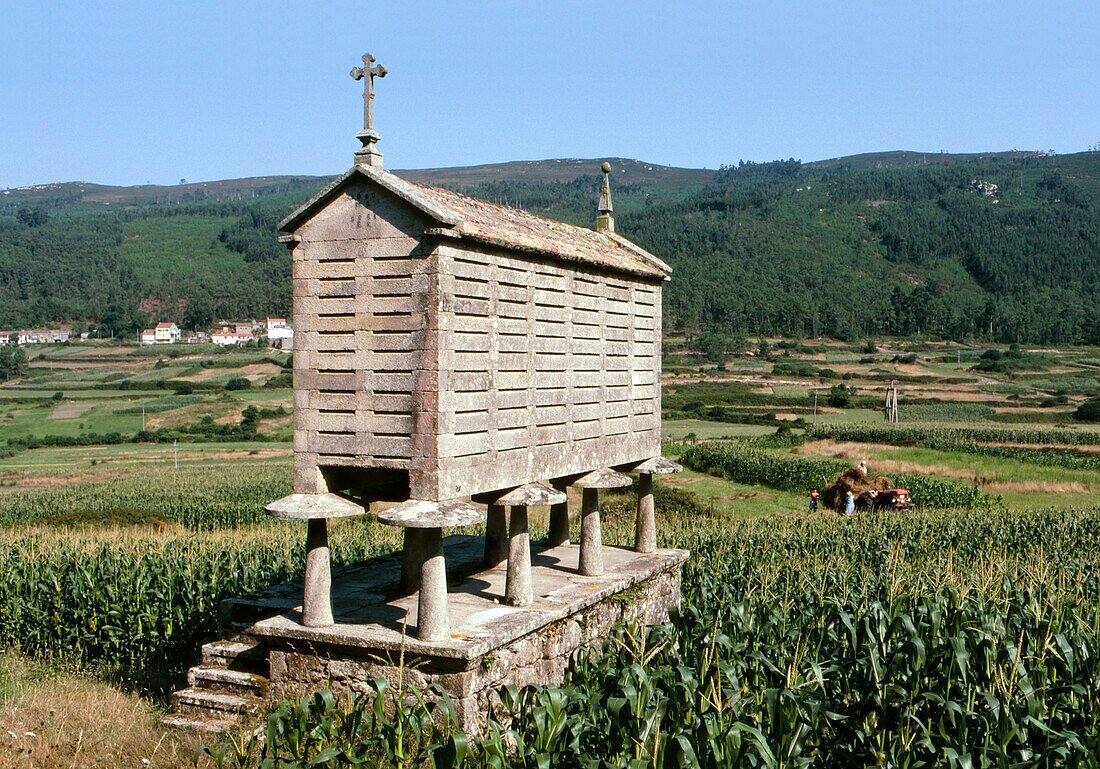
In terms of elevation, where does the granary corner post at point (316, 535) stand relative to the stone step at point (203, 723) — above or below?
above

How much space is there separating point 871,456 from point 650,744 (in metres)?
36.9

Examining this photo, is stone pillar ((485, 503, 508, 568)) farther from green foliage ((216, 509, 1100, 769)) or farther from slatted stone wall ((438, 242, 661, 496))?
green foliage ((216, 509, 1100, 769))

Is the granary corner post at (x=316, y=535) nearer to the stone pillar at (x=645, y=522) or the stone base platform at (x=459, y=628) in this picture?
the stone base platform at (x=459, y=628)

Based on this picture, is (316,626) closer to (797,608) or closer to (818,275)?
(797,608)

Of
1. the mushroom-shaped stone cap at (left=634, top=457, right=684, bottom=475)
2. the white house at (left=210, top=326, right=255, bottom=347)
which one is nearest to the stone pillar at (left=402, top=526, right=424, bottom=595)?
the mushroom-shaped stone cap at (left=634, top=457, right=684, bottom=475)

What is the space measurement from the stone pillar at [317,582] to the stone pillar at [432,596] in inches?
47.5

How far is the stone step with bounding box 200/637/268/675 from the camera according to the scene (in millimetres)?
11172

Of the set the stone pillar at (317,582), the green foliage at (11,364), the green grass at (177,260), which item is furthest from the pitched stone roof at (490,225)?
the green grass at (177,260)

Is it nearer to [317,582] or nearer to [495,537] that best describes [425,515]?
[317,582]

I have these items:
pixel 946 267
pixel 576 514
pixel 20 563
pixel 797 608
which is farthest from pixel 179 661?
pixel 946 267

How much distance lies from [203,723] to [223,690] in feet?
1.71

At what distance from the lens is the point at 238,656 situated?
1124 centimetres

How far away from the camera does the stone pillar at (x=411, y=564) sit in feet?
40.1

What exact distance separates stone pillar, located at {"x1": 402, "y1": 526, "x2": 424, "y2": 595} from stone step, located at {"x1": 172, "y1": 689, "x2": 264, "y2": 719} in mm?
2314
